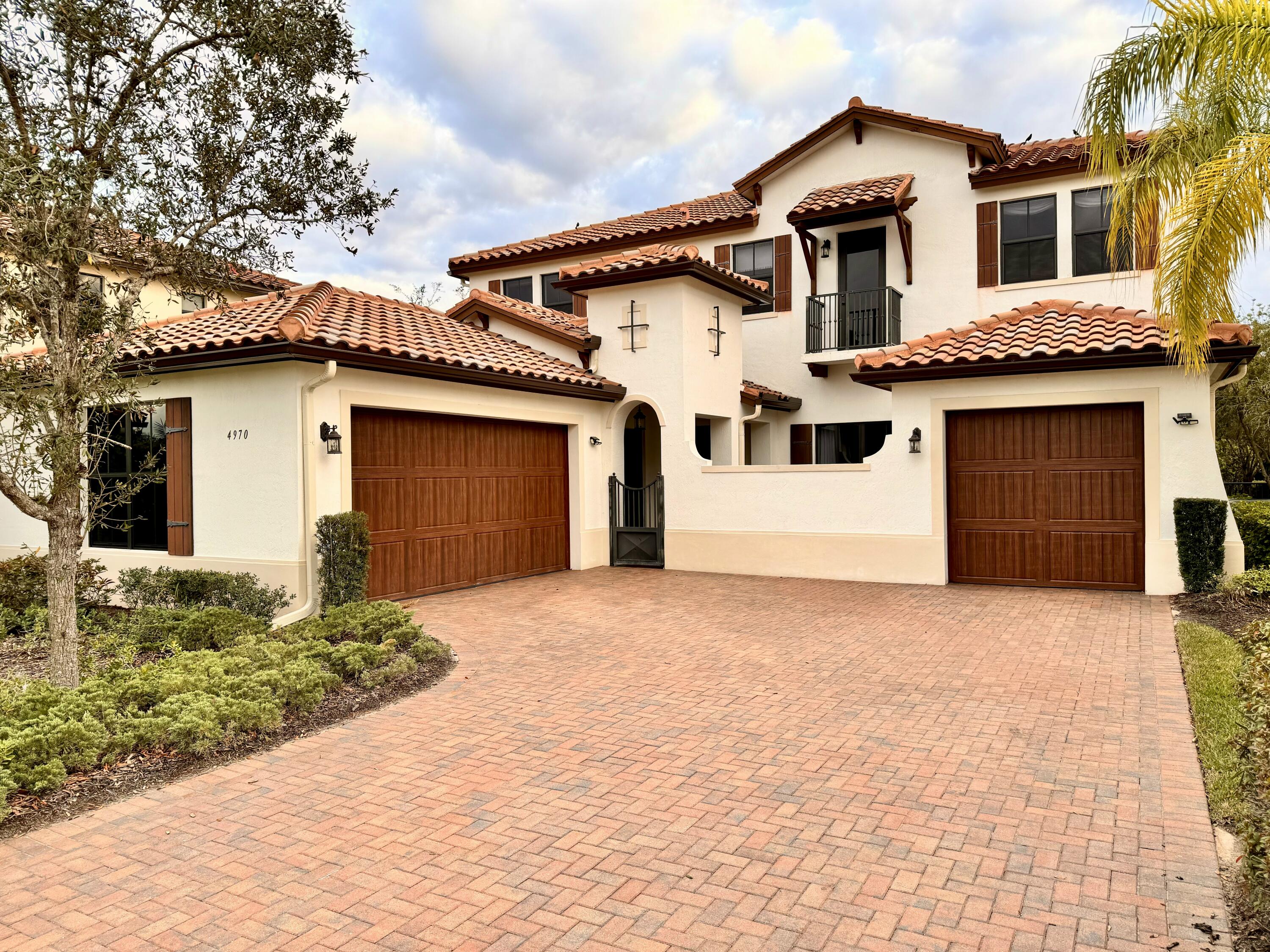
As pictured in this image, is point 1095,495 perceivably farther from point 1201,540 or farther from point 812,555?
point 812,555

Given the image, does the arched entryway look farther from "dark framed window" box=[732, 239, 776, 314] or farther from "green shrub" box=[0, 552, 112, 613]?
"green shrub" box=[0, 552, 112, 613]

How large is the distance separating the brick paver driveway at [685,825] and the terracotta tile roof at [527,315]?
31.3 feet

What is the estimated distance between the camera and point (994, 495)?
1274 cm

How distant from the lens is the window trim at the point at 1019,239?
16812 mm

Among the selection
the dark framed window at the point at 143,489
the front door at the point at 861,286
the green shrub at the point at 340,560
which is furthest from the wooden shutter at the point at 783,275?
the dark framed window at the point at 143,489

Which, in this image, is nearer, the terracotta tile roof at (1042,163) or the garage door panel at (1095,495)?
the garage door panel at (1095,495)

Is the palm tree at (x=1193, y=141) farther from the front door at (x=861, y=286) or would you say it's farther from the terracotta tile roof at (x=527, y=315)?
the terracotta tile roof at (x=527, y=315)

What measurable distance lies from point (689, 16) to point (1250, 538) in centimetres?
1294

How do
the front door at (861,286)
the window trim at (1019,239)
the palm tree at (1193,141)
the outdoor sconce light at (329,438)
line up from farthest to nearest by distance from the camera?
the front door at (861,286) < the window trim at (1019,239) < the outdoor sconce light at (329,438) < the palm tree at (1193,141)

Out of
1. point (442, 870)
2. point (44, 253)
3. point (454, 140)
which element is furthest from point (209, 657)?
point (454, 140)

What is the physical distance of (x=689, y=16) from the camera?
43.2 feet

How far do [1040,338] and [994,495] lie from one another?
2504 mm

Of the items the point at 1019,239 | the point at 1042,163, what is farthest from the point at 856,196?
the point at 1042,163

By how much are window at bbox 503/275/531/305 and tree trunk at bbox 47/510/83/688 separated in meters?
16.6
